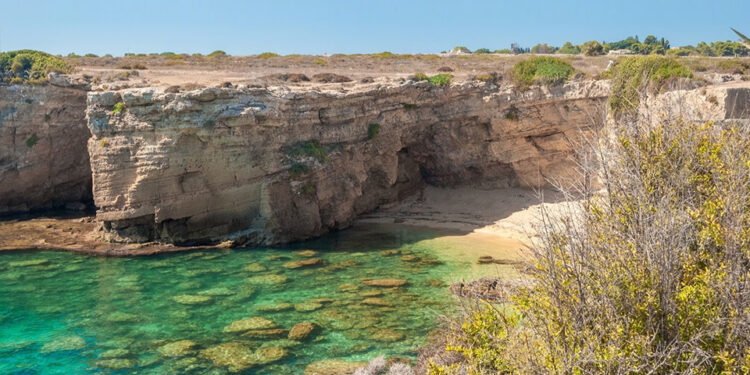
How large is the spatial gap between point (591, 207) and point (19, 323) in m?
15.7

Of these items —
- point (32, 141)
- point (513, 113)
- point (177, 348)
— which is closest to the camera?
point (177, 348)

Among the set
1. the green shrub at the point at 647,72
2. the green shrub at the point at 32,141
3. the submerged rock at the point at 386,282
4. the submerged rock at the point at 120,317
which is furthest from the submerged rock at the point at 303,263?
the green shrub at the point at 32,141

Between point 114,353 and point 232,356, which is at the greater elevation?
point 232,356

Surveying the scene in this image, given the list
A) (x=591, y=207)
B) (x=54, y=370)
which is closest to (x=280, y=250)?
(x=54, y=370)

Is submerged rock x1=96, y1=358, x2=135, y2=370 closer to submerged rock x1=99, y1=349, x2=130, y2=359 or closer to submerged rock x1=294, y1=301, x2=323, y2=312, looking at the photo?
submerged rock x1=99, y1=349, x2=130, y2=359

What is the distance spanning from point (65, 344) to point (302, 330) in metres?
6.01

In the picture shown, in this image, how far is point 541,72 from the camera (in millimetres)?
29922

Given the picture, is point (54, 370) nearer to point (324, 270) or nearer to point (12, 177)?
point (324, 270)


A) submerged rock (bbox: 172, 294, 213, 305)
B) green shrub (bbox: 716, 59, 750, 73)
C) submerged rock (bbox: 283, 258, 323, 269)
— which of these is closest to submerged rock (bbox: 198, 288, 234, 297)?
submerged rock (bbox: 172, 294, 213, 305)

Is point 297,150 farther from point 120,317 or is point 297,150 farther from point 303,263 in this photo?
point 120,317

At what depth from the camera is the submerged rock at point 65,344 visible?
48.1ft

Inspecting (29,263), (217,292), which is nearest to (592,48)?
(217,292)

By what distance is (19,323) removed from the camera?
1661 cm

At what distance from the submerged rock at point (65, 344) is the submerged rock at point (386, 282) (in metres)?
8.82
